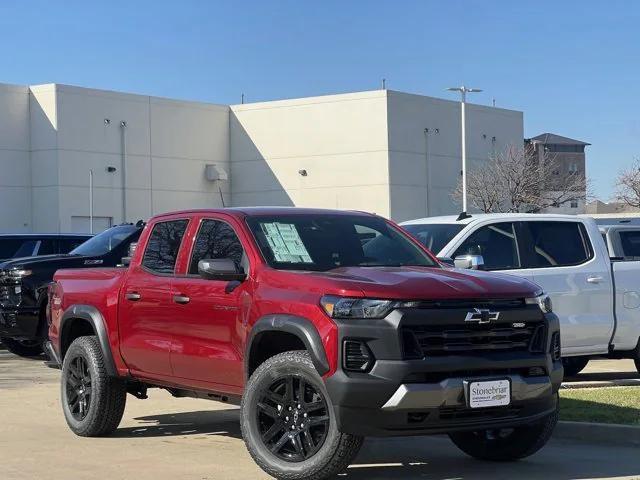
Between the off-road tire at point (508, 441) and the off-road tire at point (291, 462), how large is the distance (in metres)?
1.66

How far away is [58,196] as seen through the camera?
162 feet

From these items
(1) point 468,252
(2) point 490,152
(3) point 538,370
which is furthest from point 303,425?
(2) point 490,152

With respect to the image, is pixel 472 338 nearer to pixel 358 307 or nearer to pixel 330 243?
pixel 358 307

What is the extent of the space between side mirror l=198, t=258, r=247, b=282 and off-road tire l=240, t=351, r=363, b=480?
2.54 ft

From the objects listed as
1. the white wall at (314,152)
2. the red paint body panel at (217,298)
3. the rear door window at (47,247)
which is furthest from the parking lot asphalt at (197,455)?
the white wall at (314,152)

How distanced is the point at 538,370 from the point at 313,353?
5.30 ft

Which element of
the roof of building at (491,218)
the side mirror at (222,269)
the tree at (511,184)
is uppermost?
the tree at (511,184)

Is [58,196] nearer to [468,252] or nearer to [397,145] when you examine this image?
[397,145]

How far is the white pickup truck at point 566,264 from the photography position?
1248 centimetres

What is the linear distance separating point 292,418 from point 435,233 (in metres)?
5.34

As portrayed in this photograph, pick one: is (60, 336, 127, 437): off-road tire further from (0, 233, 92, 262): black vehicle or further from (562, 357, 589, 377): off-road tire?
(0, 233, 92, 262): black vehicle

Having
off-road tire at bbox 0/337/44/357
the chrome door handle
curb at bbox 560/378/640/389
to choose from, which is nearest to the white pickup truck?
curb at bbox 560/378/640/389

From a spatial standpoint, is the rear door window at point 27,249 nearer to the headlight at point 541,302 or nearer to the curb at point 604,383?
the curb at point 604,383

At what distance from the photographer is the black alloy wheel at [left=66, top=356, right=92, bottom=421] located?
33.2ft
